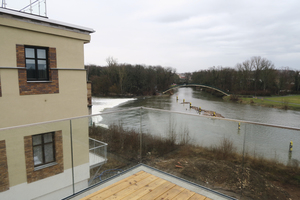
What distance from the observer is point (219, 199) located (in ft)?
7.61

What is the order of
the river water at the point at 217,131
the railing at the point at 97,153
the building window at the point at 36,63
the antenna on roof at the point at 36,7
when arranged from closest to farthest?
the river water at the point at 217,131
the railing at the point at 97,153
the building window at the point at 36,63
the antenna on roof at the point at 36,7

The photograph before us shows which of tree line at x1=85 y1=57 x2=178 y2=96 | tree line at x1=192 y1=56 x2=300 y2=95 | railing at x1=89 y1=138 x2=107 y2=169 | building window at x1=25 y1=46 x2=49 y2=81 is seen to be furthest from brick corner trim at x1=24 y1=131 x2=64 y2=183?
tree line at x1=85 y1=57 x2=178 y2=96

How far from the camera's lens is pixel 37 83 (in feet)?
24.1

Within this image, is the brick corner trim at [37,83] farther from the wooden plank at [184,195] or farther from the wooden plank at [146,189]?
the wooden plank at [184,195]

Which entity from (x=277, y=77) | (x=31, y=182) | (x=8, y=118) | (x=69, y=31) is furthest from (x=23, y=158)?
(x=277, y=77)

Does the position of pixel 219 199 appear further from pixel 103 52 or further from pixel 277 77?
pixel 103 52

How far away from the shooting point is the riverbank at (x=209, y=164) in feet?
7.29

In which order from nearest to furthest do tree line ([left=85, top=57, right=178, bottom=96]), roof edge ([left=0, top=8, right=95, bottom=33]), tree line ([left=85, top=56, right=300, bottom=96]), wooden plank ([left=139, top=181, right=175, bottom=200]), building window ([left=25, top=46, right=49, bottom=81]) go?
wooden plank ([left=139, top=181, right=175, bottom=200]) → roof edge ([left=0, top=8, right=95, bottom=33]) → building window ([left=25, top=46, right=49, bottom=81]) → tree line ([left=85, top=56, right=300, bottom=96]) → tree line ([left=85, top=57, right=178, bottom=96])

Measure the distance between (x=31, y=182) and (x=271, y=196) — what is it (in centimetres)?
295

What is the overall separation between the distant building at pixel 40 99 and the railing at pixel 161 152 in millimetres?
16

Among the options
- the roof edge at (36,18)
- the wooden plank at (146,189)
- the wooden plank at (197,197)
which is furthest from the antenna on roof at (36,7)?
the wooden plank at (197,197)

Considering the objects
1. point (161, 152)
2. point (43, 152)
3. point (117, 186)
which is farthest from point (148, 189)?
point (43, 152)

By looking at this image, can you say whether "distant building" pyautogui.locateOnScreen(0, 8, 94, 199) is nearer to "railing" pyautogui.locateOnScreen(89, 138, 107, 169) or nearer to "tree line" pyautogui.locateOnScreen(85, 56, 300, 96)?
"railing" pyautogui.locateOnScreen(89, 138, 107, 169)

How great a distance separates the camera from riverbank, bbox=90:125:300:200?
222 cm
